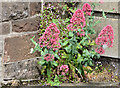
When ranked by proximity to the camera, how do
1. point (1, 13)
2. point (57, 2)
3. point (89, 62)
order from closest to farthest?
point (1, 13) → point (89, 62) → point (57, 2)

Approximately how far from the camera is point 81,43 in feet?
6.68

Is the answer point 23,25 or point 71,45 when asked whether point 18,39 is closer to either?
point 23,25

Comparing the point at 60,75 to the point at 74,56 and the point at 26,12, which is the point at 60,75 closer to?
the point at 74,56

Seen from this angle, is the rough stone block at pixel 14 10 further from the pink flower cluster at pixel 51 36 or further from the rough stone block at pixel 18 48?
the pink flower cluster at pixel 51 36

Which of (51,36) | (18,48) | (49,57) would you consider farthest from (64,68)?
(18,48)

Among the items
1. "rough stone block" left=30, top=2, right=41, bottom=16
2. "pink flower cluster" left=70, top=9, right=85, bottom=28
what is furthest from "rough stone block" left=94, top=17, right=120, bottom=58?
"rough stone block" left=30, top=2, right=41, bottom=16

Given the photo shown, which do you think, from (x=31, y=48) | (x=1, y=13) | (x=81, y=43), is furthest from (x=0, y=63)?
(x=81, y=43)

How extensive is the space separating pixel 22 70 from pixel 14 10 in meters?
0.74

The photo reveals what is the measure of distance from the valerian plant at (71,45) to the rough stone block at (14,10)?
0.30 m

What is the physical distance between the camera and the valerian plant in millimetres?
1723

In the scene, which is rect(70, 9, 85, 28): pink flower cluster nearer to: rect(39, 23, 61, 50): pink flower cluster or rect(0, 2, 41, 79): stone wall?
rect(39, 23, 61, 50): pink flower cluster

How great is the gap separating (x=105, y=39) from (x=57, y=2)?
33.8 inches

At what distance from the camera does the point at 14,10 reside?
1.83m

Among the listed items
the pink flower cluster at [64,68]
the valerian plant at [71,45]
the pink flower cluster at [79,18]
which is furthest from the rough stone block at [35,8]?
the pink flower cluster at [64,68]
